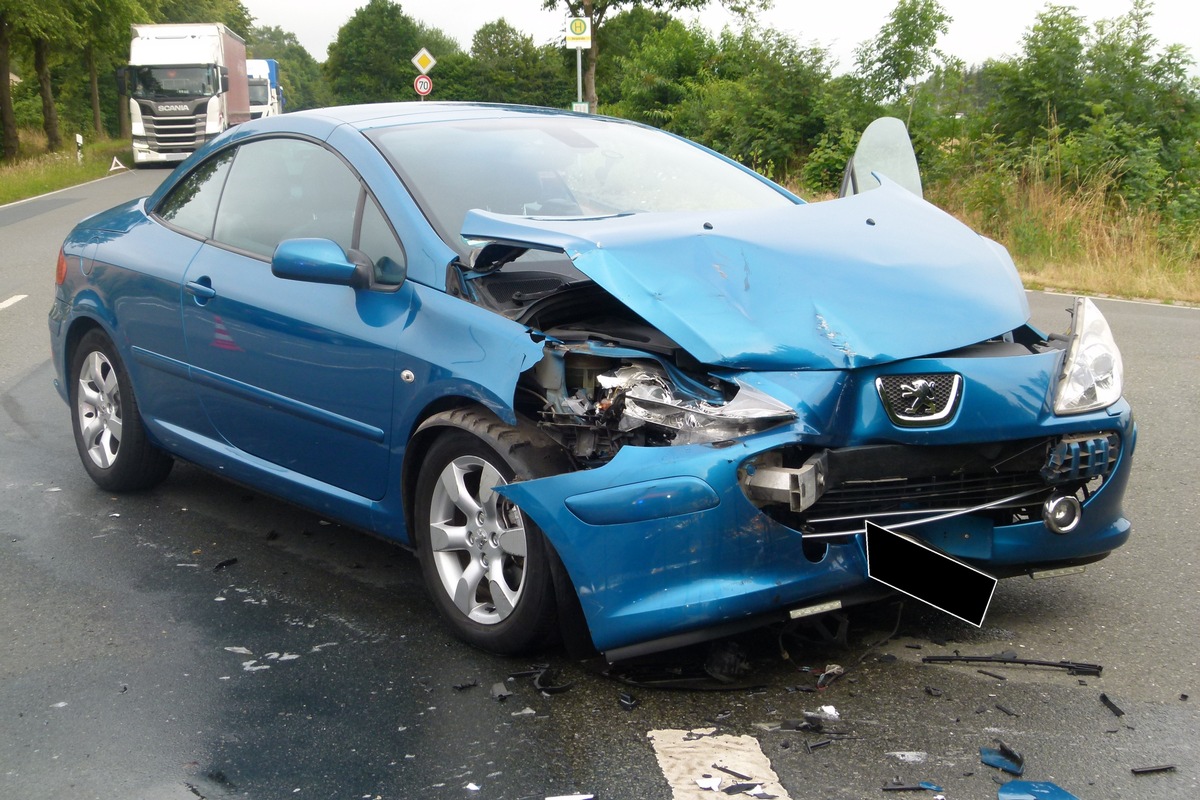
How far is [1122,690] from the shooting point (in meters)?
3.51

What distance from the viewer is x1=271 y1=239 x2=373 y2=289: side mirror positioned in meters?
4.15

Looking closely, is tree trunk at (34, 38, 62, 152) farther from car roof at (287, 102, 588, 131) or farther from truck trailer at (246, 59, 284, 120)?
car roof at (287, 102, 588, 131)

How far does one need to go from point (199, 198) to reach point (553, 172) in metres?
1.64

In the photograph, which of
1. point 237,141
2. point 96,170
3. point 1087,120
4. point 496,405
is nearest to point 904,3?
point 1087,120

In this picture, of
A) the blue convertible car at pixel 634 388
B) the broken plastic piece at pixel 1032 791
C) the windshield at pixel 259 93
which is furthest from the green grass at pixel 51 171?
the broken plastic piece at pixel 1032 791

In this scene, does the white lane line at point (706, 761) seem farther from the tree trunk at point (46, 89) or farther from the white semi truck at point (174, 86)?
the tree trunk at point (46, 89)

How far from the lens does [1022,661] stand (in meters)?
3.67

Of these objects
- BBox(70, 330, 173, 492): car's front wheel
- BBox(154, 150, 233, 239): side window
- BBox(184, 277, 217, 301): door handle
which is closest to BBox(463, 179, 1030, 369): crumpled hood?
BBox(184, 277, 217, 301): door handle

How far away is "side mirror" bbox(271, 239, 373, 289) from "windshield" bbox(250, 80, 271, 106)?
56.2m

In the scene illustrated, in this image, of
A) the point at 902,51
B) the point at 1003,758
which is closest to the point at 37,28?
the point at 902,51

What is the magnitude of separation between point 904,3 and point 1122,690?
18.7 metres

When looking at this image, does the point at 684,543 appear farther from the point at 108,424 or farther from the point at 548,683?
the point at 108,424

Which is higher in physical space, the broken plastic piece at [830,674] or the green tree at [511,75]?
the green tree at [511,75]

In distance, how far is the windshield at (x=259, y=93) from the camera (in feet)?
189
